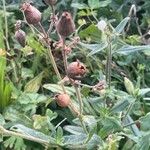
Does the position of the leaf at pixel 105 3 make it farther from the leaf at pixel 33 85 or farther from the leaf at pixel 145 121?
the leaf at pixel 145 121

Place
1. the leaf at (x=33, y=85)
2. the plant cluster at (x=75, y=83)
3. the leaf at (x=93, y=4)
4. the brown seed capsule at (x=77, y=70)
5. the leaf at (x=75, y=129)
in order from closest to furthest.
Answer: the brown seed capsule at (x=77, y=70) < the plant cluster at (x=75, y=83) < the leaf at (x=75, y=129) < the leaf at (x=33, y=85) < the leaf at (x=93, y=4)

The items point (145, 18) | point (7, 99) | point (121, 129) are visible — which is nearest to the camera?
point (121, 129)

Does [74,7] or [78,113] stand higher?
[74,7]

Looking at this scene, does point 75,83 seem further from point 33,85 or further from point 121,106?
point 33,85

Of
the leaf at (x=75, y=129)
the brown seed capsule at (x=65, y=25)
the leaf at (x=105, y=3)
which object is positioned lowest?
the leaf at (x=75, y=129)

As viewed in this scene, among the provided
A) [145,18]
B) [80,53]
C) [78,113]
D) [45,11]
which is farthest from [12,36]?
[78,113]

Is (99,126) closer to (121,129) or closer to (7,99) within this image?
(121,129)

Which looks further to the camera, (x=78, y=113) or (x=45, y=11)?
(x=45, y=11)

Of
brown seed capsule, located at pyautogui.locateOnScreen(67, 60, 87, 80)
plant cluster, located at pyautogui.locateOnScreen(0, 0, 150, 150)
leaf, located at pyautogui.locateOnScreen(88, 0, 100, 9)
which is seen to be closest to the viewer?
brown seed capsule, located at pyautogui.locateOnScreen(67, 60, 87, 80)

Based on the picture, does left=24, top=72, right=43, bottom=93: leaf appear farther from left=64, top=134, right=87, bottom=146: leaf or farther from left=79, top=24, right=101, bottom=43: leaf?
left=64, top=134, right=87, bottom=146: leaf

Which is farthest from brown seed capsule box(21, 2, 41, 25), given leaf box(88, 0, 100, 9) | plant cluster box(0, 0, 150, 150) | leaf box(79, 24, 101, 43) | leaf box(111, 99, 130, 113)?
leaf box(88, 0, 100, 9)

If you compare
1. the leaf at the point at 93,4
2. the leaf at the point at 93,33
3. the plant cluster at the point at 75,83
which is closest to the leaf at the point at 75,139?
the plant cluster at the point at 75,83
